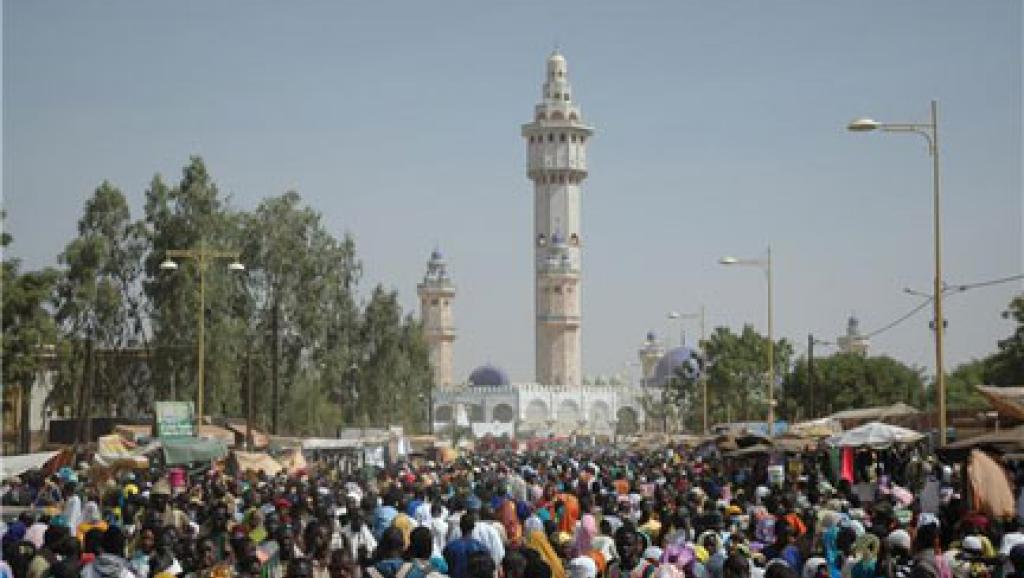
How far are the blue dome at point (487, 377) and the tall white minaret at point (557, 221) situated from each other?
445 inches

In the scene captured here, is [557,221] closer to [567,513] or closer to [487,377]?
[487,377]

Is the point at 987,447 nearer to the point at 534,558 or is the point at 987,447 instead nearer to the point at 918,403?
the point at 534,558

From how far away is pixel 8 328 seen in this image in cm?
4500

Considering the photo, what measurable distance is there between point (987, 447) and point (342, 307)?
44132mm

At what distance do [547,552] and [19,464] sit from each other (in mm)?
20312

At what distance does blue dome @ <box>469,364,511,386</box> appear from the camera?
165125 mm

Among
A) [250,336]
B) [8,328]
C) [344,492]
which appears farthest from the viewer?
[250,336]

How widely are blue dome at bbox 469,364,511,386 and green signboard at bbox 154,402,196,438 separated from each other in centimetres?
13089

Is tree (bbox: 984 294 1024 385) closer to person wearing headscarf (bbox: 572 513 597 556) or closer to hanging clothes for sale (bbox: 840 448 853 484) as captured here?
hanging clothes for sale (bbox: 840 448 853 484)

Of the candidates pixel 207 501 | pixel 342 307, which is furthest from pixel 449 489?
pixel 342 307

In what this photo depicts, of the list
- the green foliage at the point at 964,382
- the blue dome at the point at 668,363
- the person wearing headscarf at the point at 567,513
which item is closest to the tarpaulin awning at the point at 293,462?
the person wearing headscarf at the point at 567,513

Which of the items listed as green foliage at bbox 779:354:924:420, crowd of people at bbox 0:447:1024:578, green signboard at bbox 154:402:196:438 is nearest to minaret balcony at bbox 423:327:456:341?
green foliage at bbox 779:354:924:420

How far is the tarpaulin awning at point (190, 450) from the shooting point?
29.8 meters

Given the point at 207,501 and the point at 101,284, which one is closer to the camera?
the point at 207,501
